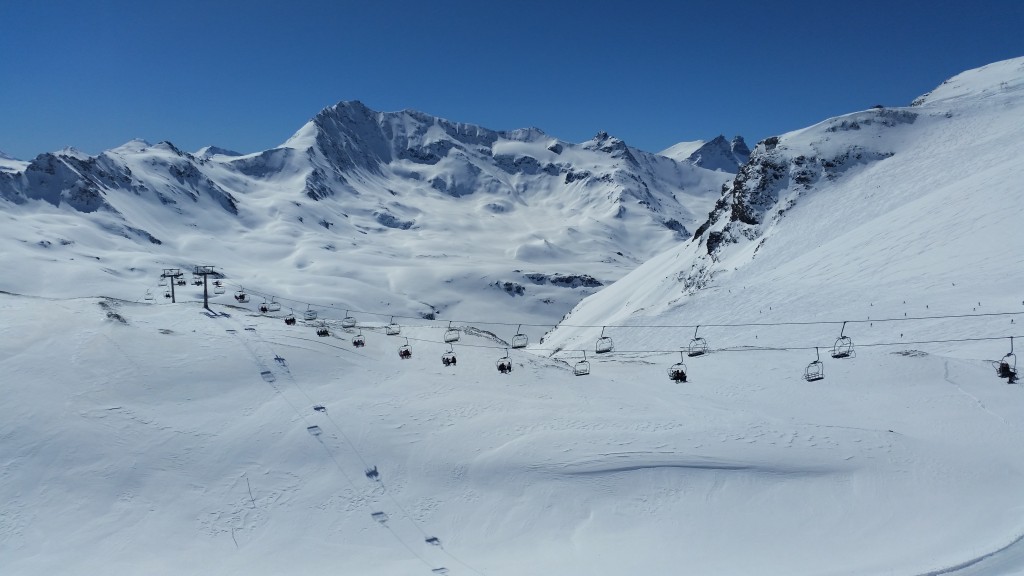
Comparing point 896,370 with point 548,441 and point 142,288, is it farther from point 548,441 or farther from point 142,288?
point 142,288

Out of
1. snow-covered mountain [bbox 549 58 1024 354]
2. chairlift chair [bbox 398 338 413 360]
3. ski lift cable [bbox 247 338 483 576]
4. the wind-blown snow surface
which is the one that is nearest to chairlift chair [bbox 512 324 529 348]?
chairlift chair [bbox 398 338 413 360]

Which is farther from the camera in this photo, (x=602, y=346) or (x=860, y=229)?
(x=860, y=229)

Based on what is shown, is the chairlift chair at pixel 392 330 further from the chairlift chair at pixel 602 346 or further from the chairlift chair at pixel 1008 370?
the chairlift chair at pixel 1008 370

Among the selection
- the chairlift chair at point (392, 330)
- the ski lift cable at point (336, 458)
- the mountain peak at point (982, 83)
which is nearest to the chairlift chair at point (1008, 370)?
the ski lift cable at point (336, 458)

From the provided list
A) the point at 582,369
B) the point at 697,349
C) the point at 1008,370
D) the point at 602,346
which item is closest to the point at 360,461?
the point at 582,369

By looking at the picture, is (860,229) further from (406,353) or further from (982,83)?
(982,83)

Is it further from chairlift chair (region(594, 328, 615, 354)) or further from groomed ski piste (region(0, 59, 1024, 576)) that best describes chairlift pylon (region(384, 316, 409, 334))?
chairlift chair (region(594, 328, 615, 354))

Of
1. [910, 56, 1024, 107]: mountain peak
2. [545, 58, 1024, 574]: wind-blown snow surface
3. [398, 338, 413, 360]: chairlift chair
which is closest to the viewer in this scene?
[545, 58, 1024, 574]: wind-blown snow surface

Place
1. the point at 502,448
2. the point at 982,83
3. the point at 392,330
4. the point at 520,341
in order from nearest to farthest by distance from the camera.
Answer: the point at 502,448
the point at 520,341
the point at 392,330
the point at 982,83
